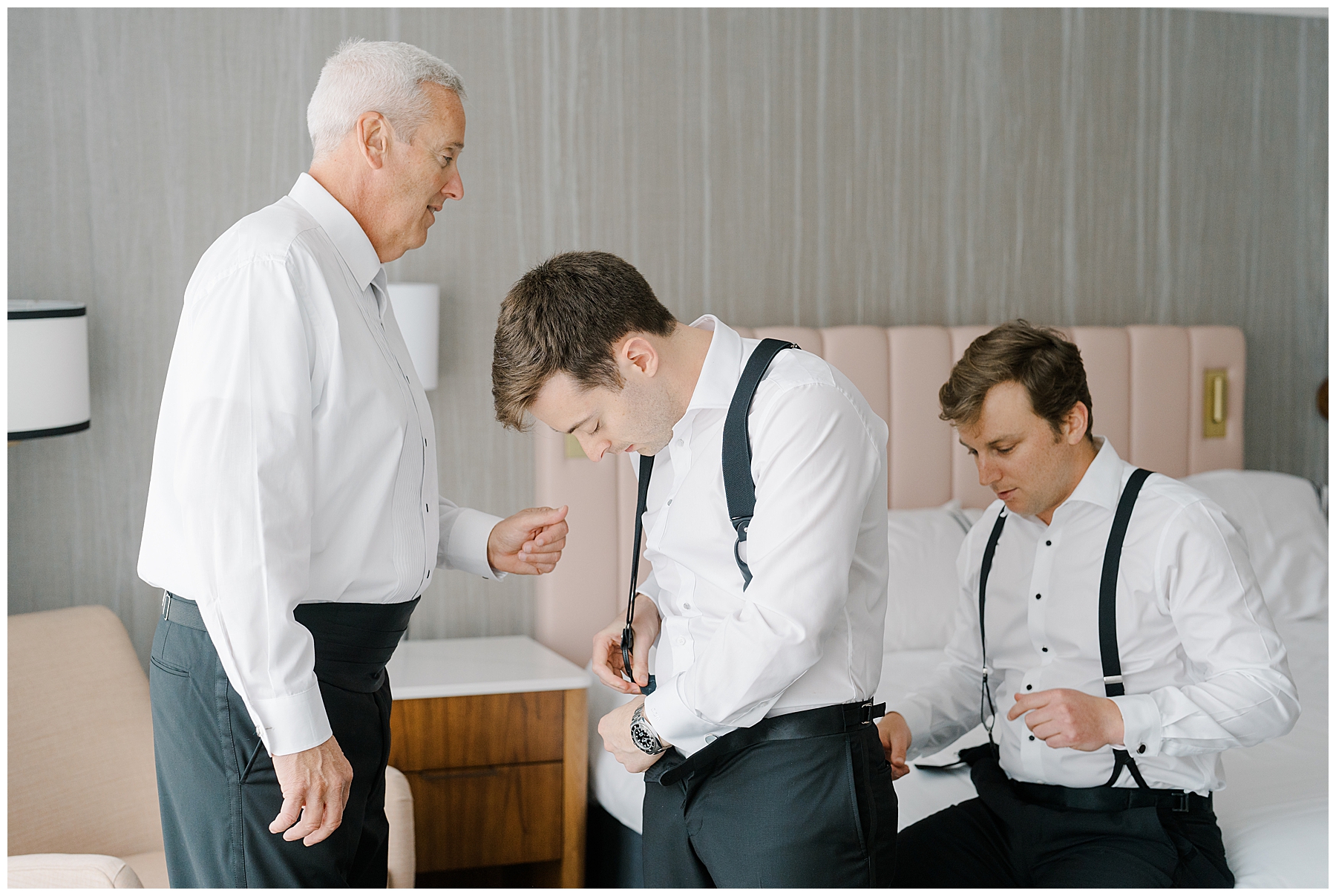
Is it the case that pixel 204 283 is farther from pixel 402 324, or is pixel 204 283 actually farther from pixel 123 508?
pixel 123 508

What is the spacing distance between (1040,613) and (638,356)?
2.80 ft

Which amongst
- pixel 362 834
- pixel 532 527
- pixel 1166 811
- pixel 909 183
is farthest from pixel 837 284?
pixel 362 834

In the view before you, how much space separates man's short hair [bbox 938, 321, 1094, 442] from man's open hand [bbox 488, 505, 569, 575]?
698 millimetres

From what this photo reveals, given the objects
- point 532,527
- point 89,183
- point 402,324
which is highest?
point 89,183

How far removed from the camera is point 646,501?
60.6 inches

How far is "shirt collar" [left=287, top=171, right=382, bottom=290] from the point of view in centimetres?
152

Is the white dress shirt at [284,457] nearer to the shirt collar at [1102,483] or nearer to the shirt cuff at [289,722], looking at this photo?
the shirt cuff at [289,722]

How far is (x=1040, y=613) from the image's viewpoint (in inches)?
69.7

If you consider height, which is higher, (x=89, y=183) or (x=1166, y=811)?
(x=89, y=183)

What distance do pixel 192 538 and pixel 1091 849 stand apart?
4.37 feet

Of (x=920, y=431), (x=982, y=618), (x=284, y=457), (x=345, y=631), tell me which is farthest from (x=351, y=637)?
(x=920, y=431)

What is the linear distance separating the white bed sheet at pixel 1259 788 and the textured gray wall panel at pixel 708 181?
830 millimetres

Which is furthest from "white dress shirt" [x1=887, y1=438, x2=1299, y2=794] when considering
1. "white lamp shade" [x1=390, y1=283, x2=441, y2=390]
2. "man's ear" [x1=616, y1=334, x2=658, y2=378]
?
"white lamp shade" [x1=390, y1=283, x2=441, y2=390]

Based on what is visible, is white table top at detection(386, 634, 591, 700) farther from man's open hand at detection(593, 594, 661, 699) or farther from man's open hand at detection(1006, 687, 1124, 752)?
man's open hand at detection(1006, 687, 1124, 752)
